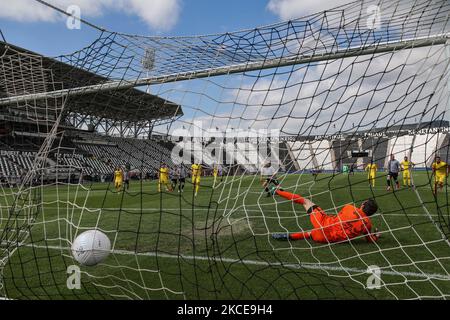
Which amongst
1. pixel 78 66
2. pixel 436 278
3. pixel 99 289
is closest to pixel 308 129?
pixel 436 278

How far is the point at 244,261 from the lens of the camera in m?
4.09

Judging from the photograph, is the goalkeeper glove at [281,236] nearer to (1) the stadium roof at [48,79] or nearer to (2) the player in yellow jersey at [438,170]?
(2) the player in yellow jersey at [438,170]

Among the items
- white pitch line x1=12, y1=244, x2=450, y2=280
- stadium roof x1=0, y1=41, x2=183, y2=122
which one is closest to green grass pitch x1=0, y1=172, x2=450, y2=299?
white pitch line x1=12, y1=244, x2=450, y2=280

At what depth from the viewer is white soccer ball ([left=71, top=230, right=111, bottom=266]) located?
11.9 feet

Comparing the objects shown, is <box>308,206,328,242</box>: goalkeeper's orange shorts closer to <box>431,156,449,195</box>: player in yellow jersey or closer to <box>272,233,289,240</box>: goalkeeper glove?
<box>272,233,289,240</box>: goalkeeper glove

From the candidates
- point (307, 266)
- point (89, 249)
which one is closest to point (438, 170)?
point (307, 266)

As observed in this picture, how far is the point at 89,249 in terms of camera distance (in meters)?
3.61

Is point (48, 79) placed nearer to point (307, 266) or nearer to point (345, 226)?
point (307, 266)

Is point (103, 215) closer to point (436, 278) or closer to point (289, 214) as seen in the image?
point (289, 214)

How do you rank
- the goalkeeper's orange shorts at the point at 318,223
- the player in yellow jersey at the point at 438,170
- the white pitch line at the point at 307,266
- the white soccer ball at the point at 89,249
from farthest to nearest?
the goalkeeper's orange shorts at the point at 318,223 < the player in yellow jersey at the point at 438,170 < the white soccer ball at the point at 89,249 < the white pitch line at the point at 307,266

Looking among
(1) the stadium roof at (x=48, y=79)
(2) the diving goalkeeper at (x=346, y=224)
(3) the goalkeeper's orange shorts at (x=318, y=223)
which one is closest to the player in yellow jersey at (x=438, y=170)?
(2) the diving goalkeeper at (x=346, y=224)

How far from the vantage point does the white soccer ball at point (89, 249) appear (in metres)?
3.62

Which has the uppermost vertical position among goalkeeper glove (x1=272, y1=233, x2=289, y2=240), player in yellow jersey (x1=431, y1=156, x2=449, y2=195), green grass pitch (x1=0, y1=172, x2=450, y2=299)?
player in yellow jersey (x1=431, y1=156, x2=449, y2=195)
